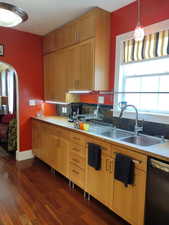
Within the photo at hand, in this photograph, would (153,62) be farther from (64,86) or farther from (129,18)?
(64,86)

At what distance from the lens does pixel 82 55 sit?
2775 mm

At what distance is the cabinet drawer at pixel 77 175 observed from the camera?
2.41 metres

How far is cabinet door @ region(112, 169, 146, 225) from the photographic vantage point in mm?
1672

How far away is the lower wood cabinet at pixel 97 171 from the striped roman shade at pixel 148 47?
1.24 metres

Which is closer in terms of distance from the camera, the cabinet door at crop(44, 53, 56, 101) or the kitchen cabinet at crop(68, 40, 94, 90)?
the kitchen cabinet at crop(68, 40, 94, 90)

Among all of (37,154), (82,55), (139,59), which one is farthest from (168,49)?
(37,154)

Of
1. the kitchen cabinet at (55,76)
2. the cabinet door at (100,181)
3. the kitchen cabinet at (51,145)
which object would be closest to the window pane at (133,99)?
the cabinet door at (100,181)

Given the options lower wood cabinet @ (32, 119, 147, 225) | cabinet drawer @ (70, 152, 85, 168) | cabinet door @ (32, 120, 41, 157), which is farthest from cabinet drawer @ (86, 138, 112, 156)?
cabinet door @ (32, 120, 41, 157)

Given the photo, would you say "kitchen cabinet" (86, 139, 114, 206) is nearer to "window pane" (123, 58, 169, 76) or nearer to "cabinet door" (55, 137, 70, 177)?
"cabinet door" (55, 137, 70, 177)

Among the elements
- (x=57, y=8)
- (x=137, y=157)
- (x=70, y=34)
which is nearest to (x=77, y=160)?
(x=137, y=157)

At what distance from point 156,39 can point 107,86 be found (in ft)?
3.13

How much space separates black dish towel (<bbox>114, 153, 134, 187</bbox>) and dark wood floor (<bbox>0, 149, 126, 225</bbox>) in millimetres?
606

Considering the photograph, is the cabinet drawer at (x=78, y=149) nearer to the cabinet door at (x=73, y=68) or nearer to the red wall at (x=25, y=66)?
the cabinet door at (x=73, y=68)

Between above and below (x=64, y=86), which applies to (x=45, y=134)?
below
